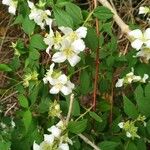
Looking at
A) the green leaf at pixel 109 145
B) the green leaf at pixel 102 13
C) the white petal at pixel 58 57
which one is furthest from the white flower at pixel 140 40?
the green leaf at pixel 109 145

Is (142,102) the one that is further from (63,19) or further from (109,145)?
(63,19)

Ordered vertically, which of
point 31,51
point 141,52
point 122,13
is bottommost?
point 122,13

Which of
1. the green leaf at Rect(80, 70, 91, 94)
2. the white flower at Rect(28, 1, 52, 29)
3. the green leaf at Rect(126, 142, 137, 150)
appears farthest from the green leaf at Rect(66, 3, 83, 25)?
the green leaf at Rect(126, 142, 137, 150)

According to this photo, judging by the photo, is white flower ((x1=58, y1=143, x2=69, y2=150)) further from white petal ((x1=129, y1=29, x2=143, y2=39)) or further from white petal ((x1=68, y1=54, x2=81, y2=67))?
white petal ((x1=129, y1=29, x2=143, y2=39))

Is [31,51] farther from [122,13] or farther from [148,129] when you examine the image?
[122,13]

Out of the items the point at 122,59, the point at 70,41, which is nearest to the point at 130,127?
the point at 122,59

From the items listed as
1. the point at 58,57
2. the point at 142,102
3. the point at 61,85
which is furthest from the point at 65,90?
the point at 142,102

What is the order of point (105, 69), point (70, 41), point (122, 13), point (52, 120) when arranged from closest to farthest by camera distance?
1. point (70, 41)
2. point (52, 120)
3. point (105, 69)
4. point (122, 13)

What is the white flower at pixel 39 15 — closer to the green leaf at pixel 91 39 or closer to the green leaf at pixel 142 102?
the green leaf at pixel 91 39
